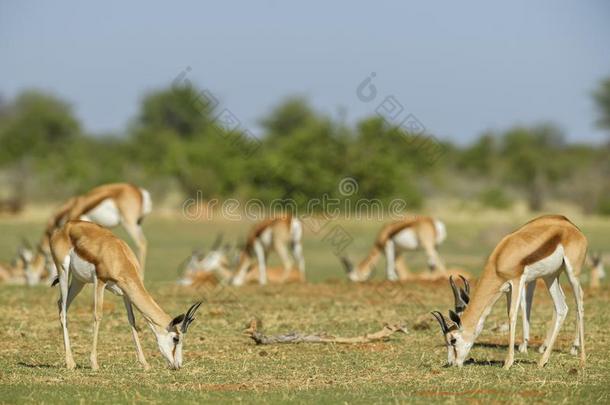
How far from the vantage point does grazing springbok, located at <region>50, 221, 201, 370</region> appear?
31.4ft

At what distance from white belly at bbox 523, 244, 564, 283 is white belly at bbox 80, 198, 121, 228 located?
8.88 meters

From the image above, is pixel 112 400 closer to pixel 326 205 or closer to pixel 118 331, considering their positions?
pixel 118 331

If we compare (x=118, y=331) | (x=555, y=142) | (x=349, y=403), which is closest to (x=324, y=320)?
(x=118, y=331)

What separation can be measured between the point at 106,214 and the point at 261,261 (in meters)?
3.49

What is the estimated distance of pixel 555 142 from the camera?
232 feet

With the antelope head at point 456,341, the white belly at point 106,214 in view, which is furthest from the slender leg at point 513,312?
the white belly at point 106,214

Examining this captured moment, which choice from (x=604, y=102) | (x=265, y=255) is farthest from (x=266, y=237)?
(x=604, y=102)

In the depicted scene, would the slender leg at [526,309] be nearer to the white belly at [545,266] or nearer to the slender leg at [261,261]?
the white belly at [545,266]

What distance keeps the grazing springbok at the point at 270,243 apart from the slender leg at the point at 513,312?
10120 mm

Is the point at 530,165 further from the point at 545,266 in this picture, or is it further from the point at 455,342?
the point at 455,342

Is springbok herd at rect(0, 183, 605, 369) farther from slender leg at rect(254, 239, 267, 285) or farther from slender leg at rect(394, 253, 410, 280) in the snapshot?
slender leg at rect(254, 239, 267, 285)

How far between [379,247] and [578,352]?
951cm

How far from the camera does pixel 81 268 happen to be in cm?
979

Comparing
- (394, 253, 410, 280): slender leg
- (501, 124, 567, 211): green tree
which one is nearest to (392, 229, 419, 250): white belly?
(394, 253, 410, 280): slender leg
